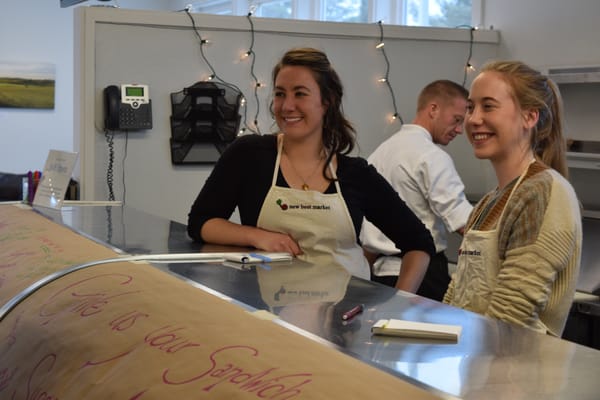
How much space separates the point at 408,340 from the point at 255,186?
3.64 feet

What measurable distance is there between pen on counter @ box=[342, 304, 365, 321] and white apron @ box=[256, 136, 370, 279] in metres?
0.79

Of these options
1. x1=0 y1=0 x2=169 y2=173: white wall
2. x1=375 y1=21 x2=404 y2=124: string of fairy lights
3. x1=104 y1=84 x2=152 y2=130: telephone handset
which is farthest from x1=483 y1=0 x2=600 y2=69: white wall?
x1=0 y1=0 x2=169 y2=173: white wall

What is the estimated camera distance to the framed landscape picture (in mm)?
8375

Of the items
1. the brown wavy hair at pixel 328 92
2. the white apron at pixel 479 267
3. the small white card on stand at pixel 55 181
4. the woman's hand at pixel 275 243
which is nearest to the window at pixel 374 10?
the small white card on stand at pixel 55 181

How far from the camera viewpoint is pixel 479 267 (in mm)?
1772

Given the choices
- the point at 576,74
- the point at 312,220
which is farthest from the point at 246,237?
the point at 576,74

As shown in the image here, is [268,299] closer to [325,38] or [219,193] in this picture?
[219,193]

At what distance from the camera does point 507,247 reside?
1.71m

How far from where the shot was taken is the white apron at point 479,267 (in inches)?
68.7

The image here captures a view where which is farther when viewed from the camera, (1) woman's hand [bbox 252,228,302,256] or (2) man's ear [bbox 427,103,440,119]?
(2) man's ear [bbox 427,103,440,119]

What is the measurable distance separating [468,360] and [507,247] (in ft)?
2.23

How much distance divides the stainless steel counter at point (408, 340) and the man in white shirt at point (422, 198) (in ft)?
4.93

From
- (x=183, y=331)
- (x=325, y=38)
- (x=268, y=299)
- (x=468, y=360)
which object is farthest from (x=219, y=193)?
(x=325, y=38)

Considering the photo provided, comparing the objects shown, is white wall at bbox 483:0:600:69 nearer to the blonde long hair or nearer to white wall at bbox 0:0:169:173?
the blonde long hair
